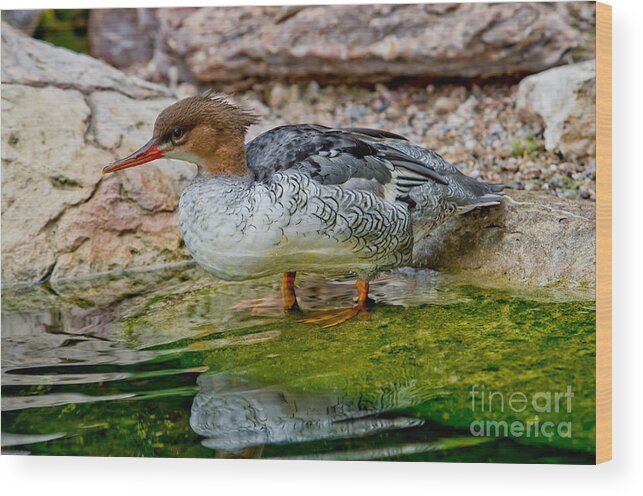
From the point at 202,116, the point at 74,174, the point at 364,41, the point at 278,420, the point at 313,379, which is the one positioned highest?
the point at 364,41

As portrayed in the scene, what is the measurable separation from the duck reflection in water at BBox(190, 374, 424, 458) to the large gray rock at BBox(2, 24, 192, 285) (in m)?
1.14

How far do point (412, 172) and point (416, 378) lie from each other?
825mm

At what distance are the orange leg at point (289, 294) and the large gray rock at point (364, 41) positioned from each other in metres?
0.87

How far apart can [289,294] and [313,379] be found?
521mm

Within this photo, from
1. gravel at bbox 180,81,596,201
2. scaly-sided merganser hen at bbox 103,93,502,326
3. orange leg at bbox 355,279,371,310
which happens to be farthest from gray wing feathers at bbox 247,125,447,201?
orange leg at bbox 355,279,371,310

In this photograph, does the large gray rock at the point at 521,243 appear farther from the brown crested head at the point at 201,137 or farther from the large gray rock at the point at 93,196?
the brown crested head at the point at 201,137

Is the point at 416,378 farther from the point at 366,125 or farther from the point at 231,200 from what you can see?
the point at 366,125

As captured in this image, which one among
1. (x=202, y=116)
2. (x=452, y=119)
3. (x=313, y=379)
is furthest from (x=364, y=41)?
(x=313, y=379)

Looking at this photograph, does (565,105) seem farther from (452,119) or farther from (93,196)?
(93,196)

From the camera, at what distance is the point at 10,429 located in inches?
138

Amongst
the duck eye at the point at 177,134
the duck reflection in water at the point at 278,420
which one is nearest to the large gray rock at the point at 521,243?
the duck reflection in water at the point at 278,420

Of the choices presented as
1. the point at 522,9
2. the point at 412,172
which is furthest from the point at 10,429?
the point at 522,9

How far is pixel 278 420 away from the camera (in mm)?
3209

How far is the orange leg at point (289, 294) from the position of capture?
12.2ft
